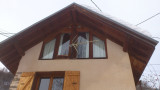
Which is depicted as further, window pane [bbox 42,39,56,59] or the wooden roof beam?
window pane [bbox 42,39,56,59]

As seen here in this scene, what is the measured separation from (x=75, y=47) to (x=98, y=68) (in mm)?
1295

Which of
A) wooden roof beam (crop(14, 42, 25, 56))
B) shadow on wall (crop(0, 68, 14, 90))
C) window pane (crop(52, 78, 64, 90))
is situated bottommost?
window pane (crop(52, 78, 64, 90))

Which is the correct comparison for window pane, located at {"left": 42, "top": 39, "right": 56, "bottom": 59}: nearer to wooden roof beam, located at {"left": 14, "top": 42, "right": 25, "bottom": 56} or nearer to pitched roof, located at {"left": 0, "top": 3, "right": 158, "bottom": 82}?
pitched roof, located at {"left": 0, "top": 3, "right": 158, "bottom": 82}

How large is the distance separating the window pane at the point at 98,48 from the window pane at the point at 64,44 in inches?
42.4

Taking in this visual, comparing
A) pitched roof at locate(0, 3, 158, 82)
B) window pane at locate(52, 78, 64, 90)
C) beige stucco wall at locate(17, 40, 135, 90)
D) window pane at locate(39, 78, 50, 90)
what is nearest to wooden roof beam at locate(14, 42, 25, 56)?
pitched roof at locate(0, 3, 158, 82)

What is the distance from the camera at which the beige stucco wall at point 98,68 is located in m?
3.93

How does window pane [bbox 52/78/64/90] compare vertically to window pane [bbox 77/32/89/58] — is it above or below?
below

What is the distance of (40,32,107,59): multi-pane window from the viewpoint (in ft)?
16.0

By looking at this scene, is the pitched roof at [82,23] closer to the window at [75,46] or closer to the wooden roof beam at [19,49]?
the wooden roof beam at [19,49]

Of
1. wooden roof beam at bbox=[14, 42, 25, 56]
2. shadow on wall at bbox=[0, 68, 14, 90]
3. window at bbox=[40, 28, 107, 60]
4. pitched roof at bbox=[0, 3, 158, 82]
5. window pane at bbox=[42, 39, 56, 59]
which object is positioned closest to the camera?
pitched roof at bbox=[0, 3, 158, 82]

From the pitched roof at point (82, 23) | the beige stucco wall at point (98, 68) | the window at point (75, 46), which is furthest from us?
the window at point (75, 46)

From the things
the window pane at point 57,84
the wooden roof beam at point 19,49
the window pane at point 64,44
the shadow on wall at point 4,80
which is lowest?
the window pane at point 57,84

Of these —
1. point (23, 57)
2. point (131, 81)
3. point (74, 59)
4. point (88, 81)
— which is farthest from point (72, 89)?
point (23, 57)

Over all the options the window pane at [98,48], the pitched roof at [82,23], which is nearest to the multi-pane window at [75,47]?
the window pane at [98,48]
